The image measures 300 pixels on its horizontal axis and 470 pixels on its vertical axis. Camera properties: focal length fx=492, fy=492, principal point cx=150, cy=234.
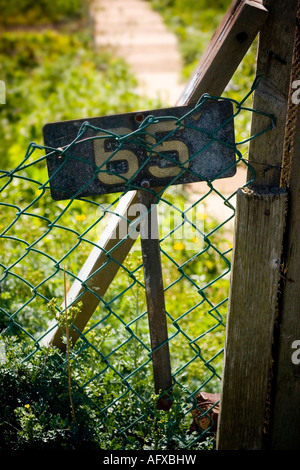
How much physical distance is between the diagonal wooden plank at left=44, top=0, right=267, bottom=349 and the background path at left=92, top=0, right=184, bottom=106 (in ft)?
12.2

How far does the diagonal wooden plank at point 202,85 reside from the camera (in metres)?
1.35

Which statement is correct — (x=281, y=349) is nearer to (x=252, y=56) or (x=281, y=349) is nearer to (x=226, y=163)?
(x=226, y=163)

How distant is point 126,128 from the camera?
1.44 meters

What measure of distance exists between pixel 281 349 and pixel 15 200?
7.58ft

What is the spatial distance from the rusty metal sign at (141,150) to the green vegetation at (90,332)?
10 cm

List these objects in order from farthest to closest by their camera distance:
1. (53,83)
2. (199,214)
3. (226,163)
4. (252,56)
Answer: (53,83), (252,56), (199,214), (226,163)

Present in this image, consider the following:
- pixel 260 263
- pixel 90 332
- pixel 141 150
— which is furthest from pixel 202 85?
pixel 90 332

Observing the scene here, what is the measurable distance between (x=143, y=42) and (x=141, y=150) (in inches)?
254

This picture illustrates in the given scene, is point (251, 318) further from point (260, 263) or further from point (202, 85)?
→ point (202, 85)

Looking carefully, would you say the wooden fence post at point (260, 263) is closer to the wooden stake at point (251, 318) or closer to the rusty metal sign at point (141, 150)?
the wooden stake at point (251, 318)

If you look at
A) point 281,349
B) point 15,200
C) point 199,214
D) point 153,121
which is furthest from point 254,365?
point 15,200

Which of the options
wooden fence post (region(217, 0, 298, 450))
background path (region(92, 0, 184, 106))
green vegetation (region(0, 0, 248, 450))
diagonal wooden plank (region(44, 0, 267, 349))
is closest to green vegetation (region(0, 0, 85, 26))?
background path (region(92, 0, 184, 106))

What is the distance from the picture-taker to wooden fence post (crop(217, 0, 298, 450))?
4.47 ft
